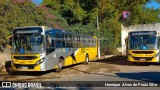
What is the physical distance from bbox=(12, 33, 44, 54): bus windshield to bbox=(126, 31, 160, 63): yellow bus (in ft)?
28.6

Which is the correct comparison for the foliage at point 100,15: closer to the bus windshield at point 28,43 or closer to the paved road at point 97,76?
the paved road at point 97,76

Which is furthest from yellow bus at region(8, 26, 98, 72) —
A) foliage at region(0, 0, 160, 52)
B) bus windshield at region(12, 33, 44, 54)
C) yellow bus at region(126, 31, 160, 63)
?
foliage at region(0, 0, 160, 52)

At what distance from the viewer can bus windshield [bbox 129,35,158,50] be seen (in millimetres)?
23453

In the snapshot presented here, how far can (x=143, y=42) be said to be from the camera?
77.8 ft

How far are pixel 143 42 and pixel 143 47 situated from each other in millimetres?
463

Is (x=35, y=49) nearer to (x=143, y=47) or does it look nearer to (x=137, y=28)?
(x=143, y=47)

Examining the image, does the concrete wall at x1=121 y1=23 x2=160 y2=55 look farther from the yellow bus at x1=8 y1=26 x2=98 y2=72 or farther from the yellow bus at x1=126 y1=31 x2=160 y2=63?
the yellow bus at x1=8 y1=26 x2=98 y2=72

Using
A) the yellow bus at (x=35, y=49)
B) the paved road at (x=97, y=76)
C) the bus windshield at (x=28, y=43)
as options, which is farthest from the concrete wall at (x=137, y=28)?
the bus windshield at (x=28, y=43)

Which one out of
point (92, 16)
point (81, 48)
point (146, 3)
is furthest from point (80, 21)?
point (81, 48)

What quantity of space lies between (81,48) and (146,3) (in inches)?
906

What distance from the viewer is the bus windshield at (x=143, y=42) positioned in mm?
23453

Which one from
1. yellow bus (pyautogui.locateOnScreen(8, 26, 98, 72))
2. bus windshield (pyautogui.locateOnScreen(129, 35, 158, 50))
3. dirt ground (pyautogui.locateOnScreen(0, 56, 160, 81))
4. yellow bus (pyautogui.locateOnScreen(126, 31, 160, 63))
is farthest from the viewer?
bus windshield (pyautogui.locateOnScreen(129, 35, 158, 50))

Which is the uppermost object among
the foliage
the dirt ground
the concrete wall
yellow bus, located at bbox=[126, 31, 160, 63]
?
the foliage

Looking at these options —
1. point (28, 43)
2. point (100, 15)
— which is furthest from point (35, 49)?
point (100, 15)
